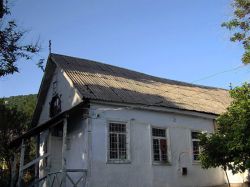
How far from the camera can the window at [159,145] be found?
16.8 metres

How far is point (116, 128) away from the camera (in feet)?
51.6

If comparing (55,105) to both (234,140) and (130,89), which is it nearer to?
(130,89)

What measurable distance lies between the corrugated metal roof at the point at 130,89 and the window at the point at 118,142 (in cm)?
117

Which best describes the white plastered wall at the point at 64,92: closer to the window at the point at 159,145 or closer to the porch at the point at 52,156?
the porch at the point at 52,156

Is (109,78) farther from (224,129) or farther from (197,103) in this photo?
(224,129)

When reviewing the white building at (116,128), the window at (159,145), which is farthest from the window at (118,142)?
the window at (159,145)

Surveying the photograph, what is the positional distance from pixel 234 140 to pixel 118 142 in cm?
528

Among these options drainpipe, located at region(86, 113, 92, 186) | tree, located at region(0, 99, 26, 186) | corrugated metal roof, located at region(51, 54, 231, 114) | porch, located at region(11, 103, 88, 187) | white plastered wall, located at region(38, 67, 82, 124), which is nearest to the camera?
drainpipe, located at region(86, 113, 92, 186)

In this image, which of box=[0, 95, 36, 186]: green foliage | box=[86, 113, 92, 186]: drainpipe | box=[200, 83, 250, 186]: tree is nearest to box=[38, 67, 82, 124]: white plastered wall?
box=[86, 113, 92, 186]: drainpipe

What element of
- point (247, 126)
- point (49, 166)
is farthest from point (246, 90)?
point (49, 166)

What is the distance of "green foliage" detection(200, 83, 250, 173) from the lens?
11984 mm

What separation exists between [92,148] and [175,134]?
4.90 metres

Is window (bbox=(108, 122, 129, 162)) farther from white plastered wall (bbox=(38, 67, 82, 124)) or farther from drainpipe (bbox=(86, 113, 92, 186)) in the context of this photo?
white plastered wall (bbox=(38, 67, 82, 124))

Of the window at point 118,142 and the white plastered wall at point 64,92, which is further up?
the white plastered wall at point 64,92
